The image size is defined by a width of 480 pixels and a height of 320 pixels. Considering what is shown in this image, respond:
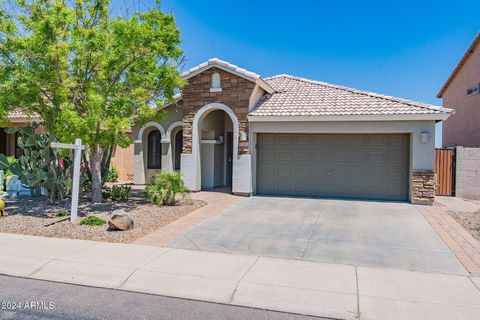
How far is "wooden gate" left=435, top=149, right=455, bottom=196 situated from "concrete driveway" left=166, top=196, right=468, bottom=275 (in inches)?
158

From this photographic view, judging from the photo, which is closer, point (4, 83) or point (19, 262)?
point (19, 262)

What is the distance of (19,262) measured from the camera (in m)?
6.14

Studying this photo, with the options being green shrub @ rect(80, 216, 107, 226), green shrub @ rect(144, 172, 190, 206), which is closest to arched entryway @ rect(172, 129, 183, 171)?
green shrub @ rect(144, 172, 190, 206)

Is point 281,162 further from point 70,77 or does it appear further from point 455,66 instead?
point 455,66

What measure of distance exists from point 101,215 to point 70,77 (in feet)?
12.7

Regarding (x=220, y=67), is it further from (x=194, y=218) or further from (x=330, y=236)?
(x=330, y=236)

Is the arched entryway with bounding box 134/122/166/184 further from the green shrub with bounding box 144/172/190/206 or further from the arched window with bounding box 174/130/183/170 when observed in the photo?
the green shrub with bounding box 144/172/190/206

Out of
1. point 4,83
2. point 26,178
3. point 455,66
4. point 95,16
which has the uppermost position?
point 455,66

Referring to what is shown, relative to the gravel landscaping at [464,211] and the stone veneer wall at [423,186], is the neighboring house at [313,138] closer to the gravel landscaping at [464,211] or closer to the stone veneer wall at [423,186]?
the stone veneer wall at [423,186]

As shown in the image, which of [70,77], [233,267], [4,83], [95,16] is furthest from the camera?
[95,16]

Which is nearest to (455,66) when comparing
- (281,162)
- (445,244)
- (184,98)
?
(281,162)

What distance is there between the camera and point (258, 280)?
5.41 metres

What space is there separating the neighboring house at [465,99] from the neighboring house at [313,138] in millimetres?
9945

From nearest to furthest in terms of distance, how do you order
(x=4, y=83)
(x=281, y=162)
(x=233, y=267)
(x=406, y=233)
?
(x=233, y=267)
(x=406, y=233)
(x=4, y=83)
(x=281, y=162)
